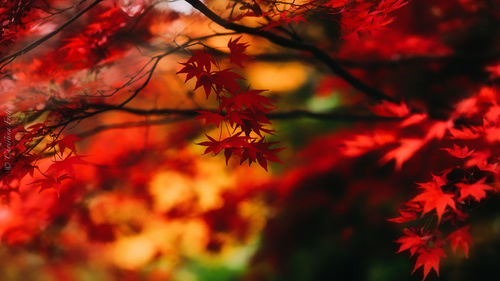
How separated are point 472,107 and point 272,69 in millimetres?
3988

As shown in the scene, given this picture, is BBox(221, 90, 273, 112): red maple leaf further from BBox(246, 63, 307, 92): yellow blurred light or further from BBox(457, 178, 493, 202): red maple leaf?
BBox(246, 63, 307, 92): yellow blurred light

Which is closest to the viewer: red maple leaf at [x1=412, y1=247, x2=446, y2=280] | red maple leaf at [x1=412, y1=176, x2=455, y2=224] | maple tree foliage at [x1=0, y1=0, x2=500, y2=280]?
red maple leaf at [x1=412, y1=176, x2=455, y2=224]

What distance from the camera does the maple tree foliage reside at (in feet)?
7.82

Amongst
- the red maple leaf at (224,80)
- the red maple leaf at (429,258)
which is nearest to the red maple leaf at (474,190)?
the red maple leaf at (429,258)

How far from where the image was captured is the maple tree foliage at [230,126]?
238cm

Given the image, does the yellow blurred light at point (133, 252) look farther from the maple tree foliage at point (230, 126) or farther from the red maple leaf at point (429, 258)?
the red maple leaf at point (429, 258)

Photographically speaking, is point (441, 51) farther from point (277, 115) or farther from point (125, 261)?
point (125, 261)

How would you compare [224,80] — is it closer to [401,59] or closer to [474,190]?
[474,190]

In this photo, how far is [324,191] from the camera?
472cm

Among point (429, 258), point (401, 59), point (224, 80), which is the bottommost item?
point (429, 258)

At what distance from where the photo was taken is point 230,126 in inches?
148

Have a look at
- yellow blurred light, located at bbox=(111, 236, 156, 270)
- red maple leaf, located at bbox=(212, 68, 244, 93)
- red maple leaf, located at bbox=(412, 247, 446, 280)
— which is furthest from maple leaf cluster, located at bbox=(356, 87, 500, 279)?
yellow blurred light, located at bbox=(111, 236, 156, 270)

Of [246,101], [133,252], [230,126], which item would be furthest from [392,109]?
[133,252]

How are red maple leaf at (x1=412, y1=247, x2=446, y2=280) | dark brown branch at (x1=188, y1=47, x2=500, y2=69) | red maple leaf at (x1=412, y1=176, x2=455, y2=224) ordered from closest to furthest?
1. red maple leaf at (x1=412, y1=176, x2=455, y2=224)
2. red maple leaf at (x1=412, y1=247, x2=446, y2=280)
3. dark brown branch at (x1=188, y1=47, x2=500, y2=69)
